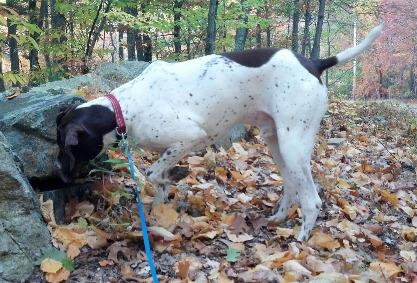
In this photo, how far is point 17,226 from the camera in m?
3.13

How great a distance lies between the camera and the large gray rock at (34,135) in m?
4.09

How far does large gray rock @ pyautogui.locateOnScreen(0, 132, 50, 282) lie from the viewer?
3010 mm

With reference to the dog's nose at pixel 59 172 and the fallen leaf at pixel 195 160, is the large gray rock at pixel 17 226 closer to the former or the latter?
the dog's nose at pixel 59 172

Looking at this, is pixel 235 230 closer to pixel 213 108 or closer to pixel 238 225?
pixel 238 225

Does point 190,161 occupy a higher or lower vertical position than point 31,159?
lower

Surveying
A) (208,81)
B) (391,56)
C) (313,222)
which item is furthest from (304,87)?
(391,56)

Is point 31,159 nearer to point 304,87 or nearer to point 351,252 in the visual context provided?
point 304,87

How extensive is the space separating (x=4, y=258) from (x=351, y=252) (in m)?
2.52

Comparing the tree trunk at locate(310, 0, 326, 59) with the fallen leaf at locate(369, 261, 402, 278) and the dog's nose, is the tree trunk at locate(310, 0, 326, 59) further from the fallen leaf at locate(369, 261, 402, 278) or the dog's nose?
the dog's nose

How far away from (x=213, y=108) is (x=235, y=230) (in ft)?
3.42

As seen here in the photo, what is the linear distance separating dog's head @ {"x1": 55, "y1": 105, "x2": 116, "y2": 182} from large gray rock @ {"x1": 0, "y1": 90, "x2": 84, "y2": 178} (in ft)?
0.66

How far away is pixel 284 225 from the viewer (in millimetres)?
4590

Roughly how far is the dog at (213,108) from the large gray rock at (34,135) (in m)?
0.22

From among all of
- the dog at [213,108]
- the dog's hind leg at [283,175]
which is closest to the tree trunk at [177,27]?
the dog's hind leg at [283,175]
